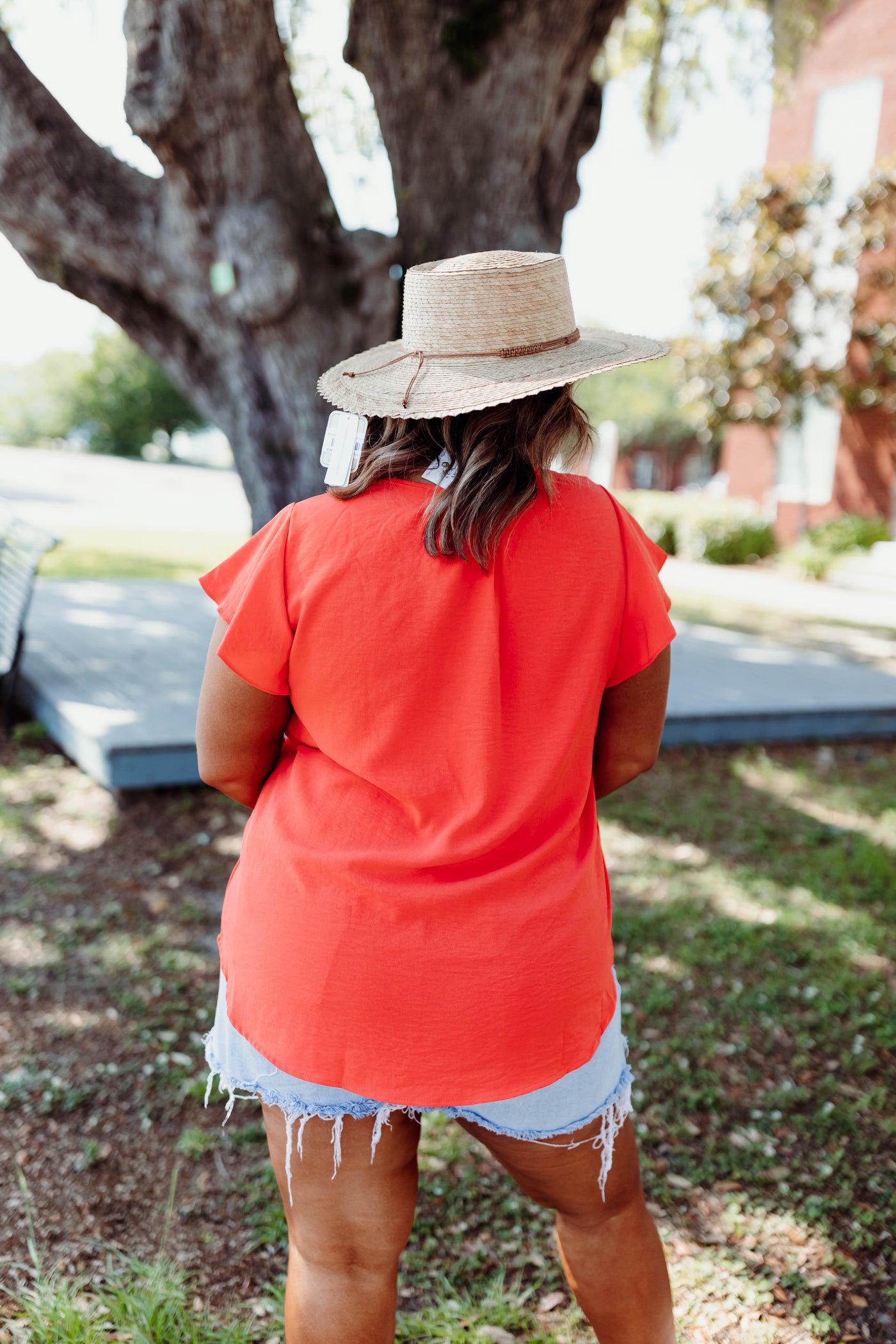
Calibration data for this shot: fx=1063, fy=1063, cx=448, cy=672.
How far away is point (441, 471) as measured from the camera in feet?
4.72

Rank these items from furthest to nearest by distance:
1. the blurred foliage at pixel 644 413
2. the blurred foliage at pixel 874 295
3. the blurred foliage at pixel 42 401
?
the blurred foliage at pixel 644 413 → the blurred foliage at pixel 42 401 → the blurred foliage at pixel 874 295

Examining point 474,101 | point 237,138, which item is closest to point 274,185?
point 237,138

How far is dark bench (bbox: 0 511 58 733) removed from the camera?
213 inches

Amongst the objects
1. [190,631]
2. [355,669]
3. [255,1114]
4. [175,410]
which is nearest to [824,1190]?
[255,1114]

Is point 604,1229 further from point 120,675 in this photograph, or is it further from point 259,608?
point 120,675

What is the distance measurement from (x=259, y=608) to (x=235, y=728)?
225mm

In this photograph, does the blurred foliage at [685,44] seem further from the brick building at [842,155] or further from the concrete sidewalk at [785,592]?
the brick building at [842,155]

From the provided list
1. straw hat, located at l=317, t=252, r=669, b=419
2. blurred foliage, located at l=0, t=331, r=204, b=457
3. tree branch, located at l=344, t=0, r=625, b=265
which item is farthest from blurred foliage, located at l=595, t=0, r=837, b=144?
blurred foliage, located at l=0, t=331, r=204, b=457

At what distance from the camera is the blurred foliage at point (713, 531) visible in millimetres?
15953

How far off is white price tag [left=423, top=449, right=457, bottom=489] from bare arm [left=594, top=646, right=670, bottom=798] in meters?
0.41

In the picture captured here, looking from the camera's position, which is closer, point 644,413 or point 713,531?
point 713,531

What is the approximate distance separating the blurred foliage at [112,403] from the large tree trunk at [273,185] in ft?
106

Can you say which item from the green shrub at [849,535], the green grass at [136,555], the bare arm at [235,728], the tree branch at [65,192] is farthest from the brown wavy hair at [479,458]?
the green shrub at [849,535]

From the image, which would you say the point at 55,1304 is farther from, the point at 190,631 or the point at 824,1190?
the point at 190,631
